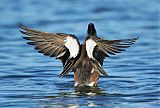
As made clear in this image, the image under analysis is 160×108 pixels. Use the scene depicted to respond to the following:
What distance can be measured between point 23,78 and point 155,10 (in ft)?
37.8

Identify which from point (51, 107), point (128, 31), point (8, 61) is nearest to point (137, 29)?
point (128, 31)

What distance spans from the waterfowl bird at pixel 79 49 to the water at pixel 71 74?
0.33m

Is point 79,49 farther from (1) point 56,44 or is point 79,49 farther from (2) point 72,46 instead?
(1) point 56,44

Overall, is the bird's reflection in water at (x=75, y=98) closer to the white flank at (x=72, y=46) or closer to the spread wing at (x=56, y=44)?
the spread wing at (x=56, y=44)

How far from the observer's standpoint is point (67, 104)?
10.4m

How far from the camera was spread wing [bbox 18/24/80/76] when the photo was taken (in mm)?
11586

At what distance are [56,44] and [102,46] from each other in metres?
0.87

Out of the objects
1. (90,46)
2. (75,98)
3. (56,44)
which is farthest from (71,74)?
(75,98)

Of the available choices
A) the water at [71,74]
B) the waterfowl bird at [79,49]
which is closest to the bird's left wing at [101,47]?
the waterfowl bird at [79,49]

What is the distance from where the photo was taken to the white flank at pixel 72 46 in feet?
37.7

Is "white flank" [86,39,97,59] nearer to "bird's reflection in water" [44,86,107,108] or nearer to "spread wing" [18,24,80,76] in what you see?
"spread wing" [18,24,80,76]

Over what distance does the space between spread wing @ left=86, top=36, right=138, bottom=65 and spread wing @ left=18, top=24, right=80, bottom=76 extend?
Result: 0.24 metres

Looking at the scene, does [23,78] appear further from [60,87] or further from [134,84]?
[134,84]

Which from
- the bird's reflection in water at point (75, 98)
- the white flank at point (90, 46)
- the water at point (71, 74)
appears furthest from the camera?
the white flank at point (90, 46)
